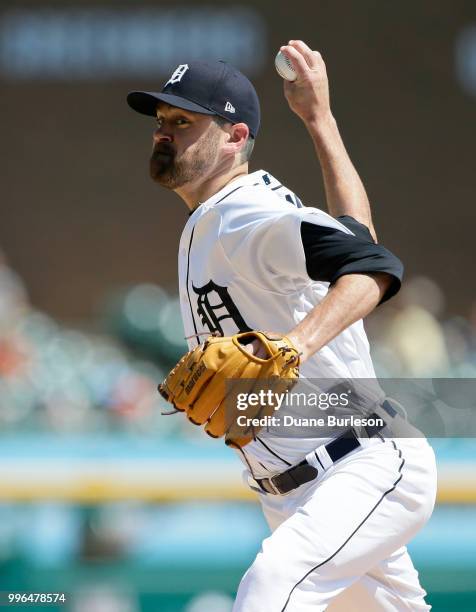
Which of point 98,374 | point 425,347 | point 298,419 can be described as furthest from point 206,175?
point 425,347

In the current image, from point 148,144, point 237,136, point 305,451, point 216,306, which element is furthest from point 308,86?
point 148,144

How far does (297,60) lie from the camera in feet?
7.73

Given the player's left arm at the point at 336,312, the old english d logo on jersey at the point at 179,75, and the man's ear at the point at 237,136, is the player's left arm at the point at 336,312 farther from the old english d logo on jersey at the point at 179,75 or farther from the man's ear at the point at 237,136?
the old english d logo on jersey at the point at 179,75

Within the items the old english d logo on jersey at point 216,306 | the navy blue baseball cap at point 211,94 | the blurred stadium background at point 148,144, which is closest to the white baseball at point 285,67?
the navy blue baseball cap at point 211,94

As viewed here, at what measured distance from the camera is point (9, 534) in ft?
10.5

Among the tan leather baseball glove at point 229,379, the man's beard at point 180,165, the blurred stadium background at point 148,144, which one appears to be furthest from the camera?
the blurred stadium background at point 148,144

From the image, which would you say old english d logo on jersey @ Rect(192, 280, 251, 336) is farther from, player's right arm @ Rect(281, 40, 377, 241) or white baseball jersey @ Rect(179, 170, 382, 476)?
player's right arm @ Rect(281, 40, 377, 241)

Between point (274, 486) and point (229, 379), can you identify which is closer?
point (229, 379)

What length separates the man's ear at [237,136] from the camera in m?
2.11

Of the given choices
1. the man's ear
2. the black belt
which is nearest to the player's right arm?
the man's ear

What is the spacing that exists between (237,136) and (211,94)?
98mm

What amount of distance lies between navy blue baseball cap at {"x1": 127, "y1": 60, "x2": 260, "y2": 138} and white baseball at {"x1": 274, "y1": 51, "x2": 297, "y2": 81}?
0.66 feet

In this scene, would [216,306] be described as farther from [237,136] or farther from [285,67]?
[285,67]

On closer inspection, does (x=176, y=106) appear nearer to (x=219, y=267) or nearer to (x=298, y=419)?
(x=219, y=267)
